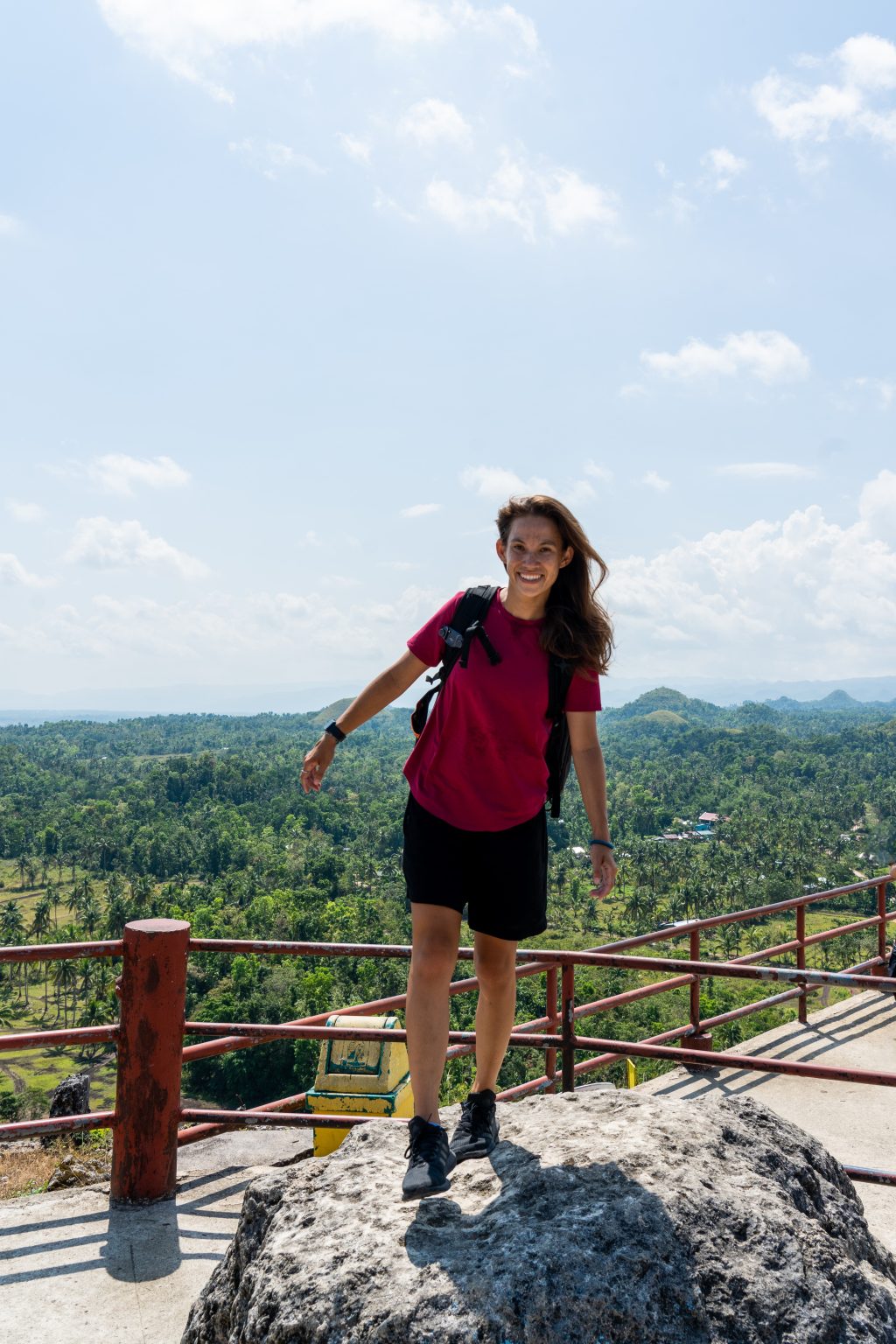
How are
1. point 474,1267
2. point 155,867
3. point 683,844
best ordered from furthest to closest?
point 683,844 → point 155,867 → point 474,1267

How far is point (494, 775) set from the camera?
2721 mm

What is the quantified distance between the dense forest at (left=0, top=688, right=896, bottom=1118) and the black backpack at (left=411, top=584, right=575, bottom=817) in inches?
1313

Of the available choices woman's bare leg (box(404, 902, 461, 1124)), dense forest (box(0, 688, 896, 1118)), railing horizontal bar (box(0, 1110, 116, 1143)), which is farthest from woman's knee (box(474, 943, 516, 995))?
dense forest (box(0, 688, 896, 1118))

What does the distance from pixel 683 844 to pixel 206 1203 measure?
9989 centimetres

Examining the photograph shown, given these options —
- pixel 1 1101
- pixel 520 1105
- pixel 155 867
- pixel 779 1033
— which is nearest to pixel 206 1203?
pixel 520 1105

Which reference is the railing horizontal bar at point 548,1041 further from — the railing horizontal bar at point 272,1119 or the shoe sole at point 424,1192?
the shoe sole at point 424,1192

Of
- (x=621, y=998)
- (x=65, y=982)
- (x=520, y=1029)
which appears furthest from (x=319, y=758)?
(x=65, y=982)

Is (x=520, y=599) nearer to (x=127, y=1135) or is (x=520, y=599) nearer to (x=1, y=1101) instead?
(x=127, y=1135)

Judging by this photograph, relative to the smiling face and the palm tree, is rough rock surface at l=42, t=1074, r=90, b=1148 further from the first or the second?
the palm tree

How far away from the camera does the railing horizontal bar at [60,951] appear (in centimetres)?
340

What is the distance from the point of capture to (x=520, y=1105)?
9.43ft

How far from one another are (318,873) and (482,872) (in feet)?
272

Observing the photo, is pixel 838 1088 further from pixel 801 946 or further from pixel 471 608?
pixel 471 608

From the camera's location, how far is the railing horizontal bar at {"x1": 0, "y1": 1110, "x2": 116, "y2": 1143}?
343 centimetres
